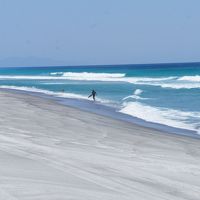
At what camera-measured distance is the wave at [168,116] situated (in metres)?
18.8

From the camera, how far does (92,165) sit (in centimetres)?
829

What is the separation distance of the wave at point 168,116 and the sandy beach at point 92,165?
4.49 m

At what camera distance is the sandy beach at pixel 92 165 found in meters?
6.26

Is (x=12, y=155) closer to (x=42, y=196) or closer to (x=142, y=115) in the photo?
(x=42, y=196)

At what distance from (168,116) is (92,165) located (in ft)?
46.0

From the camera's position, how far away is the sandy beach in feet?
20.5

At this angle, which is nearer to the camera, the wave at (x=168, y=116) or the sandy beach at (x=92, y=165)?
the sandy beach at (x=92, y=165)

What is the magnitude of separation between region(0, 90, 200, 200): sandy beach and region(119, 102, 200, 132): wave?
4494mm

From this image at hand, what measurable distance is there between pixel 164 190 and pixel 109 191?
3.55 ft

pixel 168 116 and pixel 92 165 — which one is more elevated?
pixel 92 165

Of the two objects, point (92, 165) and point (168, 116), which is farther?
point (168, 116)

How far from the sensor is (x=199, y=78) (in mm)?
65938

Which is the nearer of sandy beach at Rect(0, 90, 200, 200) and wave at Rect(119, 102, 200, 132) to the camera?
sandy beach at Rect(0, 90, 200, 200)

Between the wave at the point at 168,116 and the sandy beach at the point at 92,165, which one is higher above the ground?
the sandy beach at the point at 92,165
